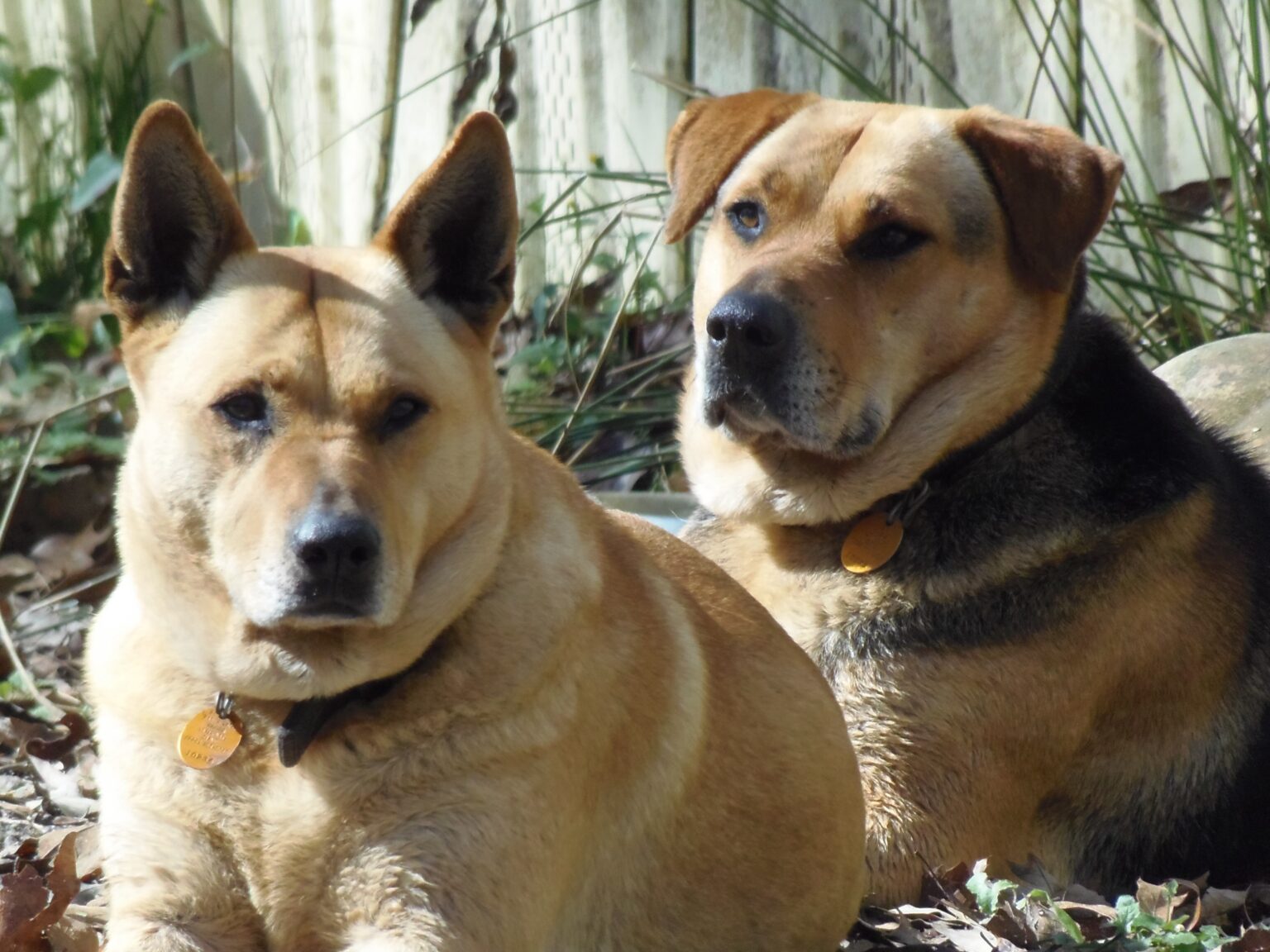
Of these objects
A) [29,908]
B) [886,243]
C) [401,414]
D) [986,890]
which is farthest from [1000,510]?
[29,908]

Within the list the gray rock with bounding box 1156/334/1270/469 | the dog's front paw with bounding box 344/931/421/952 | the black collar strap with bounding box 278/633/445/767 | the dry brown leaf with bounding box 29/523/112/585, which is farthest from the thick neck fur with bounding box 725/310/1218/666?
the dry brown leaf with bounding box 29/523/112/585

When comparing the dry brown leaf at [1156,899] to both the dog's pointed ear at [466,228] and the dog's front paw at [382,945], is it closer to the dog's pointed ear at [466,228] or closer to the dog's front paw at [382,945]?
the dog's front paw at [382,945]

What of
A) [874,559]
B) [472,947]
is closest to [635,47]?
[874,559]

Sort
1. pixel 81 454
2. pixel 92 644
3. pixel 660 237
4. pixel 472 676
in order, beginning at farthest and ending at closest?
pixel 660 237 → pixel 81 454 → pixel 92 644 → pixel 472 676

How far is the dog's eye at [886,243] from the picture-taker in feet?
12.5

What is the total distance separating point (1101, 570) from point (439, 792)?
6.13 ft

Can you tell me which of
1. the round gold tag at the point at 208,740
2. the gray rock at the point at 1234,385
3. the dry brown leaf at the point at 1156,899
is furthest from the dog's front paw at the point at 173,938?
the gray rock at the point at 1234,385

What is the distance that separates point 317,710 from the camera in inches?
103

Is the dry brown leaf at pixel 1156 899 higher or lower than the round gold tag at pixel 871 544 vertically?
lower

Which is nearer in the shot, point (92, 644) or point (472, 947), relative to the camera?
point (472, 947)

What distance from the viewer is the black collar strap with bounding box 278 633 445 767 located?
2584 millimetres

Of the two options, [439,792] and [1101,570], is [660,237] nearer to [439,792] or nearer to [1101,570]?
[1101,570]

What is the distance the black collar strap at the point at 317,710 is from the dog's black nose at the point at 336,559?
0.65ft

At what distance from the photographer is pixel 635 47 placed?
6477 millimetres
